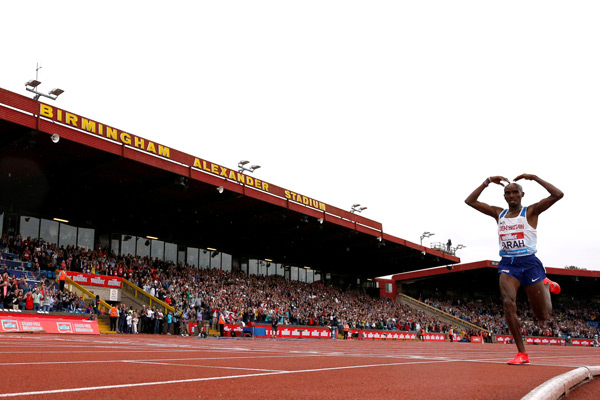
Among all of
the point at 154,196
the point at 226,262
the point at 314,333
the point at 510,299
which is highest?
the point at 154,196

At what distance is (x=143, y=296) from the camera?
96.9ft

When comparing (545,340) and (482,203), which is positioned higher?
(482,203)

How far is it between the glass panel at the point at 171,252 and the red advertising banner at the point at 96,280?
9.72 metres

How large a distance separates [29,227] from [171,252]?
10.5 m

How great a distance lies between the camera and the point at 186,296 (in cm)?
3134

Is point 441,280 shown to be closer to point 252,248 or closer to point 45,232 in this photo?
point 252,248

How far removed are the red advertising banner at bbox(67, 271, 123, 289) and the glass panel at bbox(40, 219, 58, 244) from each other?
6.20 meters

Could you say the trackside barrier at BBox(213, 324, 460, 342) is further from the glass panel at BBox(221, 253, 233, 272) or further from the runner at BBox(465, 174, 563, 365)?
the runner at BBox(465, 174, 563, 365)

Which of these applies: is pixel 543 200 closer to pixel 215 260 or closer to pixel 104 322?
pixel 104 322

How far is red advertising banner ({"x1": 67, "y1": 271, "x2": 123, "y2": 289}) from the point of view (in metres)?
28.1

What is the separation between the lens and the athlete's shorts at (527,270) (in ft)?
21.9

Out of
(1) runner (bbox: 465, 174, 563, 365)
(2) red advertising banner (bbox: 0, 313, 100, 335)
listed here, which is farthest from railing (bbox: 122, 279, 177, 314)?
(1) runner (bbox: 465, 174, 563, 365)

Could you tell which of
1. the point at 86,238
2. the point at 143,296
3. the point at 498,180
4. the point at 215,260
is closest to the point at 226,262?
the point at 215,260

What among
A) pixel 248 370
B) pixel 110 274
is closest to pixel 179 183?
pixel 110 274
